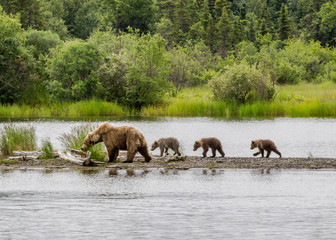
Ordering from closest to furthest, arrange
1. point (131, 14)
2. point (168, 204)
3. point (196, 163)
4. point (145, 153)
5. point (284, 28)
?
point (168, 204) < point (145, 153) < point (196, 163) < point (284, 28) < point (131, 14)

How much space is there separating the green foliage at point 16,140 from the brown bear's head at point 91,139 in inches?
143

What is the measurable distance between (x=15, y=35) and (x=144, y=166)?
37523 mm

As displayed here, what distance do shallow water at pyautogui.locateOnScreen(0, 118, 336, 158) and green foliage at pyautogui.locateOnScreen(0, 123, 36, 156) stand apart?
5.64 feet

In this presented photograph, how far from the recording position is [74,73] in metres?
52.8

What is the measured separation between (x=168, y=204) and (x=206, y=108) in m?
35.8

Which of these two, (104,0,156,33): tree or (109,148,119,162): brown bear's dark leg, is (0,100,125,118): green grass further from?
(104,0,156,33): tree

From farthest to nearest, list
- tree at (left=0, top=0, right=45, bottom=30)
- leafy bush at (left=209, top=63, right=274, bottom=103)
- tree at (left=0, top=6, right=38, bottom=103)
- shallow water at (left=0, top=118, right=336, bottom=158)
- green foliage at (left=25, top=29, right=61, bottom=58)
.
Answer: tree at (left=0, top=0, right=45, bottom=30), green foliage at (left=25, top=29, right=61, bottom=58), tree at (left=0, top=6, right=38, bottom=103), leafy bush at (left=209, top=63, right=274, bottom=103), shallow water at (left=0, top=118, right=336, bottom=158)

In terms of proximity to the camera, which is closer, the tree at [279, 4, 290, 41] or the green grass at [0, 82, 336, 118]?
the green grass at [0, 82, 336, 118]

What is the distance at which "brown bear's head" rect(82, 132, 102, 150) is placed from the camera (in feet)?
71.3

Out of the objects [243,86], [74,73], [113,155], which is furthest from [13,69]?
[113,155]

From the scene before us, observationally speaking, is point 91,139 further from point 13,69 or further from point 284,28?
point 284,28

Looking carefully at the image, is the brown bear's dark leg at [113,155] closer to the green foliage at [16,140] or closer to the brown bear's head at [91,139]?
the brown bear's head at [91,139]

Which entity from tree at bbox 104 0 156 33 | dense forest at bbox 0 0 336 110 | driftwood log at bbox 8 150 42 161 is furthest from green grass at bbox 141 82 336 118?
tree at bbox 104 0 156 33

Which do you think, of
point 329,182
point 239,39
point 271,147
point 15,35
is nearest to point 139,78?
point 15,35
